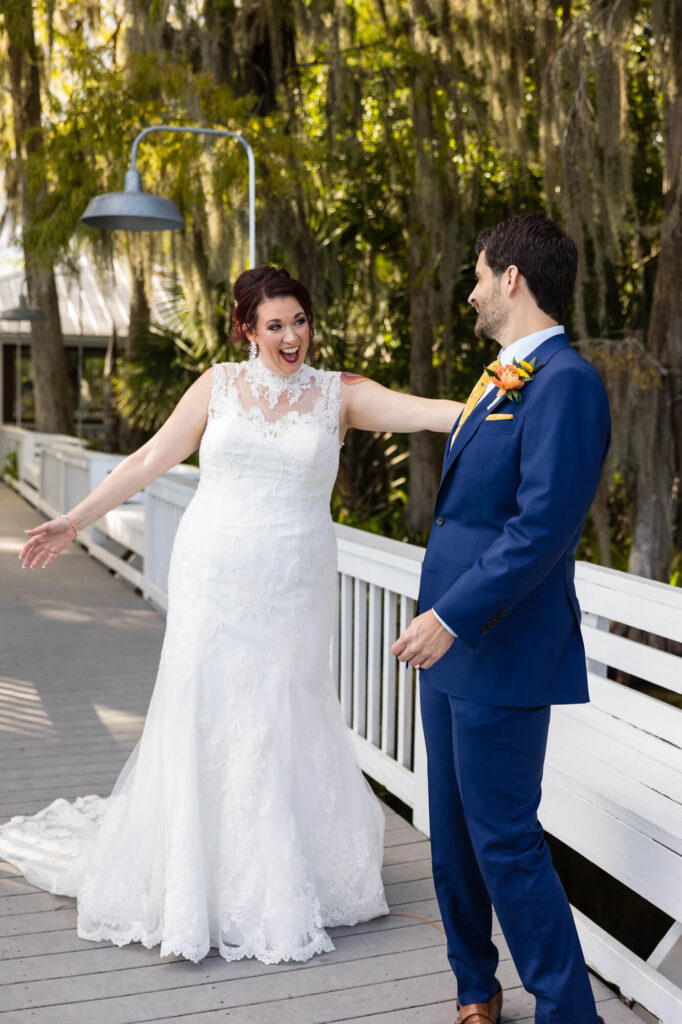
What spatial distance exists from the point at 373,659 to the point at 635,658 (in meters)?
1.45

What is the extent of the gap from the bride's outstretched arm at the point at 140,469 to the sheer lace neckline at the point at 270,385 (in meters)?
0.11

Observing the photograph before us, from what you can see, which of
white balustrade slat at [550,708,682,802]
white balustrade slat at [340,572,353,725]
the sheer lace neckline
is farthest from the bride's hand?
white balustrade slat at [340,572,353,725]

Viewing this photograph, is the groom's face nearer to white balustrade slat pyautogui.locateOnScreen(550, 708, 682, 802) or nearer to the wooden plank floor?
white balustrade slat pyautogui.locateOnScreen(550, 708, 682, 802)

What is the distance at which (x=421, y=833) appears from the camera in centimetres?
331

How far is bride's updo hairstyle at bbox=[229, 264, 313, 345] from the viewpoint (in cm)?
254

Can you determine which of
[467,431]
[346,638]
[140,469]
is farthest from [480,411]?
[346,638]

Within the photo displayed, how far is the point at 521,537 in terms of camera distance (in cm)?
174

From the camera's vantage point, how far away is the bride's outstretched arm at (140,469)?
103 inches

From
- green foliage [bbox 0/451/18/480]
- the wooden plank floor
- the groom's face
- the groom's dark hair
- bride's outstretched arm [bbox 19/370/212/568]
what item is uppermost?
the groom's dark hair

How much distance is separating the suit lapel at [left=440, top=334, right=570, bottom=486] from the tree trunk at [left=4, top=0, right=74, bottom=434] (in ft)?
25.1

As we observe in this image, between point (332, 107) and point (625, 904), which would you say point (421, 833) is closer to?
point (625, 904)

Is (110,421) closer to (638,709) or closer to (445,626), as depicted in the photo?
(638,709)

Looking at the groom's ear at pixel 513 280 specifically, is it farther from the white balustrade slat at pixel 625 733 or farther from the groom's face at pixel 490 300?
the white balustrade slat at pixel 625 733

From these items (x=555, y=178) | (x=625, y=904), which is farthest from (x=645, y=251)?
(x=625, y=904)
